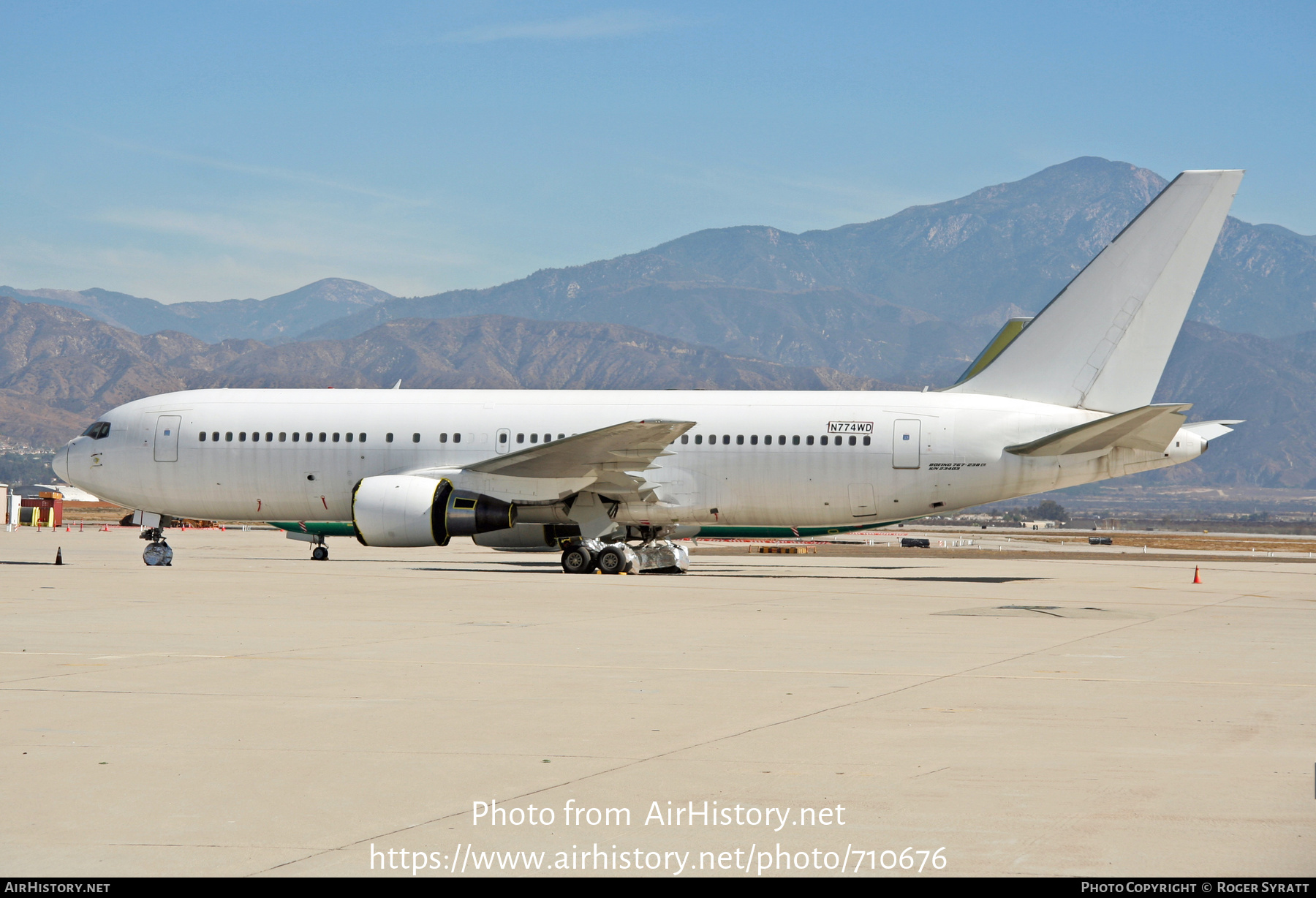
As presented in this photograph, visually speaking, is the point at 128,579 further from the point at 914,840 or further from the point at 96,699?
the point at 914,840

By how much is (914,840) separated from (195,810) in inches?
141

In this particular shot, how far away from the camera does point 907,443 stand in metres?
29.9

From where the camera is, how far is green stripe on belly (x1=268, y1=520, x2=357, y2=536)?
111ft

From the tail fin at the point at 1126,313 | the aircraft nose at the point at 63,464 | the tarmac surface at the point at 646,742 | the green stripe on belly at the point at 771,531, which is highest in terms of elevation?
the tail fin at the point at 1126,313

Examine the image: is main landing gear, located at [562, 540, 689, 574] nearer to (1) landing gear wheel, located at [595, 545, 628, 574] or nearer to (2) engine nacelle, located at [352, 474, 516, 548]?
(1) landing gear wheel, located at [595, 545, 628, 574]

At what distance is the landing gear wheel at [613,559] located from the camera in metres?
31.0

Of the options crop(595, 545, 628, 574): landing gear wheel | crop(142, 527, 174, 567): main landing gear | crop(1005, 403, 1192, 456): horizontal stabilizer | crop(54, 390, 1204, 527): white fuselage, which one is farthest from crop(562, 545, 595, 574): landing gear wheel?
crop(1005, 403, 1192, 456): horizontal stabilizer

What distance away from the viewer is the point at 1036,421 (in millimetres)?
29516

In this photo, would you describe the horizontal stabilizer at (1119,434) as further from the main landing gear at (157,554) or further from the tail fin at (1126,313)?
the main landing gear at (157,554)

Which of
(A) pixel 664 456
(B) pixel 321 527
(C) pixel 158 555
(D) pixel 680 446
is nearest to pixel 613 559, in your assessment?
(A) pixel 664 456

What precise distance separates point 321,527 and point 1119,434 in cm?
2092

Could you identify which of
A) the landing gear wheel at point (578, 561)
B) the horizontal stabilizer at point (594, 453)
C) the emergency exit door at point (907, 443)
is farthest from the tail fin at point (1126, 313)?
the landing gear wheel at point (578, 561)

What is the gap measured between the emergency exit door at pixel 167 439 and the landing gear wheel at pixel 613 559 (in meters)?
11.3

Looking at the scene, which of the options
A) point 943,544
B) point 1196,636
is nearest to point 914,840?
point 1196,636
